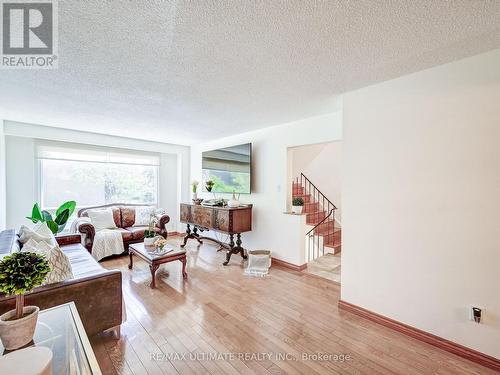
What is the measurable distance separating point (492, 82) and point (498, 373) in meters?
2.22

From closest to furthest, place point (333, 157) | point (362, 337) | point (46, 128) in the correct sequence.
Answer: point (362, 337) < point (46, 128) < point (333, 157)

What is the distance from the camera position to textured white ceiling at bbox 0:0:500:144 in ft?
4.16

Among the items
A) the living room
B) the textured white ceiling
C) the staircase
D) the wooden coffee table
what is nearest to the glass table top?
the living room

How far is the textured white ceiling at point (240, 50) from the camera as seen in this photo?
4.16 feet

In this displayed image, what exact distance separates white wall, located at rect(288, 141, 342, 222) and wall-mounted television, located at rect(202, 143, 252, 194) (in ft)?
5.90

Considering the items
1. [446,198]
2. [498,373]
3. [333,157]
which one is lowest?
[498,373]

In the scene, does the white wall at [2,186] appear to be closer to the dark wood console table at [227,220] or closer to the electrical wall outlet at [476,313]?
the dark wood console table at [227,220]

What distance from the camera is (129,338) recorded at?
6.18 ft

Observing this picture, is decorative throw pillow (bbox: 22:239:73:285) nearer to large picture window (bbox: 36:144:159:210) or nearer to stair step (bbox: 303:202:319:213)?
large picture window (bbox: 36:144:159:210)

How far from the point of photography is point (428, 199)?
190 centimetres

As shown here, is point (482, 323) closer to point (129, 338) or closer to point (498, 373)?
point (498, 373)

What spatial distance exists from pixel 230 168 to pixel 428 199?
3.25m

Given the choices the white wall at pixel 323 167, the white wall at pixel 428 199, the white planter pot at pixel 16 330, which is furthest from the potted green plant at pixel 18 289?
the white wall at pixel 323 167

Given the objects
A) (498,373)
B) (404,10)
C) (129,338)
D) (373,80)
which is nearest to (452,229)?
(498,373)
